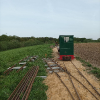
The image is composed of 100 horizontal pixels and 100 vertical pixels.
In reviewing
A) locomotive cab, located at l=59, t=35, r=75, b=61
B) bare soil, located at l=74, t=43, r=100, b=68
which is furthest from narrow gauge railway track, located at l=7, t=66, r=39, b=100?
bare soil, located at l=74, t=43, r=100, b=68

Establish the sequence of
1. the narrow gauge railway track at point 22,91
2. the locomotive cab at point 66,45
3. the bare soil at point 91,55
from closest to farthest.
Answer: the narrow gauge railway track at point 22,91
the bare soil at point 91,55
the locomotive cab at point 66,45

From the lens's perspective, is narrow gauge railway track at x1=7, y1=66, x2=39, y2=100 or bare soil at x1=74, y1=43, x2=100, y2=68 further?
bare soil at x1=74, y1=43, x2=100, y2=68

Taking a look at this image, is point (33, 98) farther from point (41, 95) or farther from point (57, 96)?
point (57, 96)

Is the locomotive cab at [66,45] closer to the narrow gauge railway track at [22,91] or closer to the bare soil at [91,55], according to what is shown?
the bare soil at [91,55]

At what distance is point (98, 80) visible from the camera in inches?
249

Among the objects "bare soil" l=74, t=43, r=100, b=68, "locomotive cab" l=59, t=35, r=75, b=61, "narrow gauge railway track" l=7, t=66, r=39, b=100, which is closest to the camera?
"narrow gauge railway track" l=7, t=66, r=39, b=100

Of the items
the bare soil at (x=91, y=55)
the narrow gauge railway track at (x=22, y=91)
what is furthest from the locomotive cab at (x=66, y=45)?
the narrow gauge railway track at (x=22, y=91)

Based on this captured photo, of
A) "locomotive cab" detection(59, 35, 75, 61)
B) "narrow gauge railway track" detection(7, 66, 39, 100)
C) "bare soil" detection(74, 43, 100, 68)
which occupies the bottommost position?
"narrow gauge railway track" detection(7, 66, 39, 100)

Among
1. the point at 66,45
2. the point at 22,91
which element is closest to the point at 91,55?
the point at 66,45

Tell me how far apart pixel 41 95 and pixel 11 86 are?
2029 millimetres

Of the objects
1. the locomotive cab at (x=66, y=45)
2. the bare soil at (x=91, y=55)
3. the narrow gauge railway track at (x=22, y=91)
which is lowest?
the narrow gauge railway track at (x=22, y=91)

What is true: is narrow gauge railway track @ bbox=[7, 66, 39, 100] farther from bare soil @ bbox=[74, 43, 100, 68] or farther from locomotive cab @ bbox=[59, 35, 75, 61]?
bare soil @ bbox=[74, 43, 100, 68]

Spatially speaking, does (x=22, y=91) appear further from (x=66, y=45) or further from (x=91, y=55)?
(x=91, y=55)

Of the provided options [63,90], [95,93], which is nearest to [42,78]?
[63,90]
